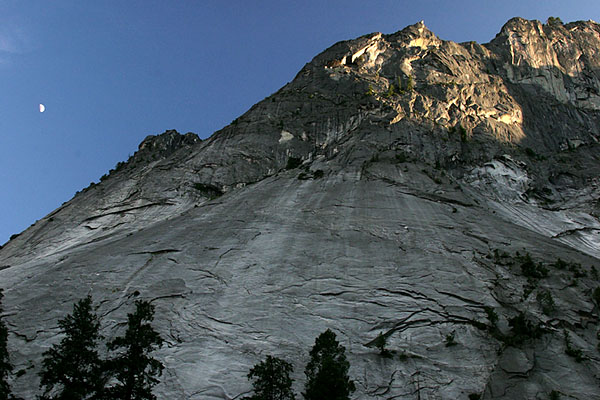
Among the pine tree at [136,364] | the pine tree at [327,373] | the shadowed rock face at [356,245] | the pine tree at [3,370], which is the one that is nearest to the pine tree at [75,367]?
the pine tree at [136,364]

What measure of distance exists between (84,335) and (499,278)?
16382 mm

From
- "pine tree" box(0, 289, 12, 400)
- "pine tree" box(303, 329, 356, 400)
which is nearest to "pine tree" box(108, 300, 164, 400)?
"pine tree" box(0, 289, 12, 400)

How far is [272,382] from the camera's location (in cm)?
1520

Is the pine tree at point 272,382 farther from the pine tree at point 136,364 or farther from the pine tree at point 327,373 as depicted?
the pine tree at point 136,364

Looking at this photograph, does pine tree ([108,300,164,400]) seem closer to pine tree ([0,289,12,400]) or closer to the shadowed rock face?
the shadowed rock face

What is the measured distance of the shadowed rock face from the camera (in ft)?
58.3

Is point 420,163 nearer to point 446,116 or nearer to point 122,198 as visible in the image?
point 446,116

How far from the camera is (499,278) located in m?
22.5

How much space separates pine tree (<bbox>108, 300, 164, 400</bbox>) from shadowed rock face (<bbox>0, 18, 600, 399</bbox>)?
29.1 inches

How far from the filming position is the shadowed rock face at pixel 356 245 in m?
17.8

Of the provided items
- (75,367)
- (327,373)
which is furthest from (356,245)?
(75,367)

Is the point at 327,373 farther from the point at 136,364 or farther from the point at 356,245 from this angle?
the point at 356,245

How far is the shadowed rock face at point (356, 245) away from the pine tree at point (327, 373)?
1132mm

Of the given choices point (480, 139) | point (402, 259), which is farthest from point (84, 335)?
point (480, 139)
